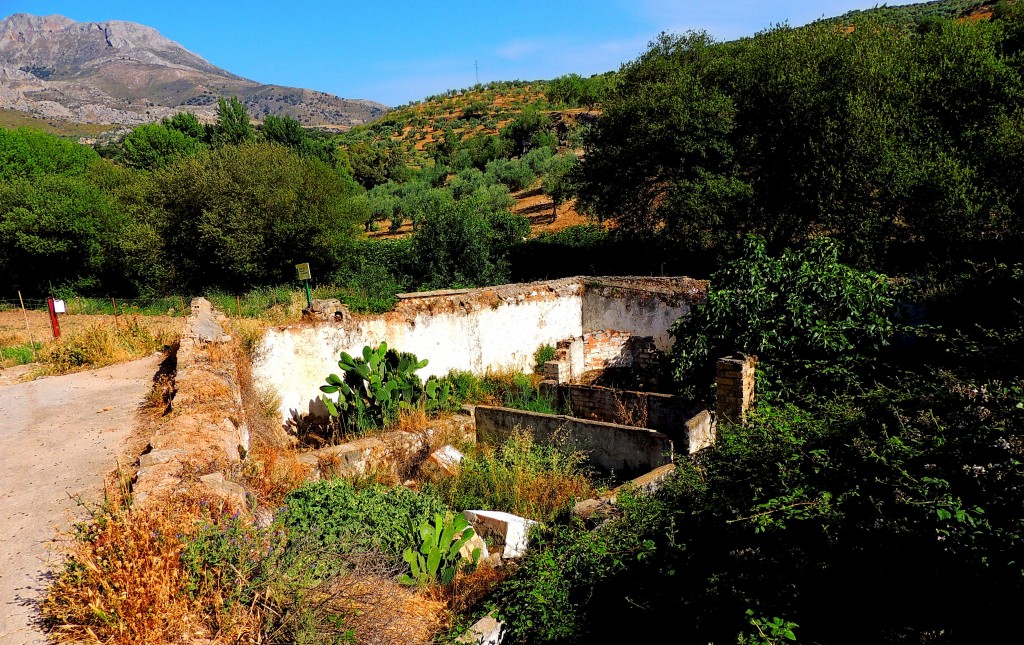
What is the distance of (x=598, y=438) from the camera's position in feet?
27.7

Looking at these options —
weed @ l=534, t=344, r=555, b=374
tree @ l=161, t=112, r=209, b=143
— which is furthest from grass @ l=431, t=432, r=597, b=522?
tree @ l=161, t=112, r=209, b=143

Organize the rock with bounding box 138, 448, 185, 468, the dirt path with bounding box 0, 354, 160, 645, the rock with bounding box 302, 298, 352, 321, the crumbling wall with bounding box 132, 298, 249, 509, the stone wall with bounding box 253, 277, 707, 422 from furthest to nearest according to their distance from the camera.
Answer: the rock with bounding box 302, 298, 352, 321 → the stone wall with bounding box 253, 277, 707, 422 → the rock with bounding box 138, 448, 185, 468 → the crumbling wall with bounding box 132, 298, 249, 509 → the dirt path with bounding box 0, 354, 160, 645

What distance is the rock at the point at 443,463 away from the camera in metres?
7.88

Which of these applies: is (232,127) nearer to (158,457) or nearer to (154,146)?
(154,146)

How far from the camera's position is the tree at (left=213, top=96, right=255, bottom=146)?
38969mm

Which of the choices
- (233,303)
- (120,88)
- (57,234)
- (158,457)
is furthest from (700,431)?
(120,88)

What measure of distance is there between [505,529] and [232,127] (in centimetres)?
4142

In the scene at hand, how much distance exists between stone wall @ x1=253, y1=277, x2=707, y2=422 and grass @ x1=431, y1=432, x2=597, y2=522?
11.0ft

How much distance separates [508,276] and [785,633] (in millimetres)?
16136

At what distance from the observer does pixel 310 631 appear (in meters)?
2.93

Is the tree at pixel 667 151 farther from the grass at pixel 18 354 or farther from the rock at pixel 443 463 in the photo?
the grass at pixel 18 354

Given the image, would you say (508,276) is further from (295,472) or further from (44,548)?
(44,548)

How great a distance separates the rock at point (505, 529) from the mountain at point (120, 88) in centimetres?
11527

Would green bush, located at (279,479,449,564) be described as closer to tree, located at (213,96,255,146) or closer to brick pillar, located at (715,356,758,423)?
brick pillar, located at (715,356,758,423)
